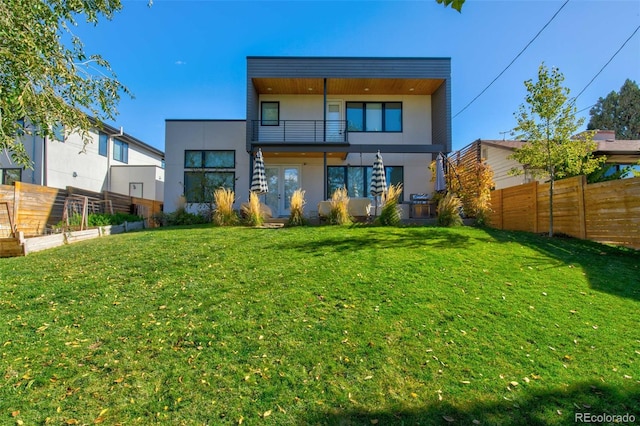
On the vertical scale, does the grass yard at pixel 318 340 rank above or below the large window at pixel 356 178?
below

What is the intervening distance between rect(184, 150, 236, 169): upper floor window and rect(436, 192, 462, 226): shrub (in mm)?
9411

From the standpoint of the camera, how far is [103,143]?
67.4 ft

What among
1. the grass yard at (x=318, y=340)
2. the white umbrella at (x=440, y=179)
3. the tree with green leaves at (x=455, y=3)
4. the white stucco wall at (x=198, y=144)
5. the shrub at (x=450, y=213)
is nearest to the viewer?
the tree with green leaves at (x=455, y=3)

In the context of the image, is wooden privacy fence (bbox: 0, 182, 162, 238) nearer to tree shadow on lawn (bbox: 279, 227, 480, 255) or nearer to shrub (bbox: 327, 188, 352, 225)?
tree shadow on lawn (bbox: 279, 227, 480, 255)

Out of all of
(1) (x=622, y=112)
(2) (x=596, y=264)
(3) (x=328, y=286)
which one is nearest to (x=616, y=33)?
(2) (x=596, y=264)

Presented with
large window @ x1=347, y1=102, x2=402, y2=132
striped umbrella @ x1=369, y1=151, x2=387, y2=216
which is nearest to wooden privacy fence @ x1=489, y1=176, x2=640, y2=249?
striped umbrella @ x1=369, y1=151, x2=387, y2=216

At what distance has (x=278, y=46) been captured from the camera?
50.8 feet

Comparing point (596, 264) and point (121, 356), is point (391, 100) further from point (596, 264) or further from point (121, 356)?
point (121, 356)

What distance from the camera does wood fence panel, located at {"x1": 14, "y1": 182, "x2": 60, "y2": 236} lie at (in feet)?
37.7

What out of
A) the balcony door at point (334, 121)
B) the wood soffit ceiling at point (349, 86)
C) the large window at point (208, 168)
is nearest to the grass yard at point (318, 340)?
the large window at point (208, 168)

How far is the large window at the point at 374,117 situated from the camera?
1648cm

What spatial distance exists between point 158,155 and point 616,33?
2736 cm

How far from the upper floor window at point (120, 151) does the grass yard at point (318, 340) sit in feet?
56.2

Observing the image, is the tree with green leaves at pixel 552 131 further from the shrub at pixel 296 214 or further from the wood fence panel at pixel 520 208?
the shrub at pixel 296 214
